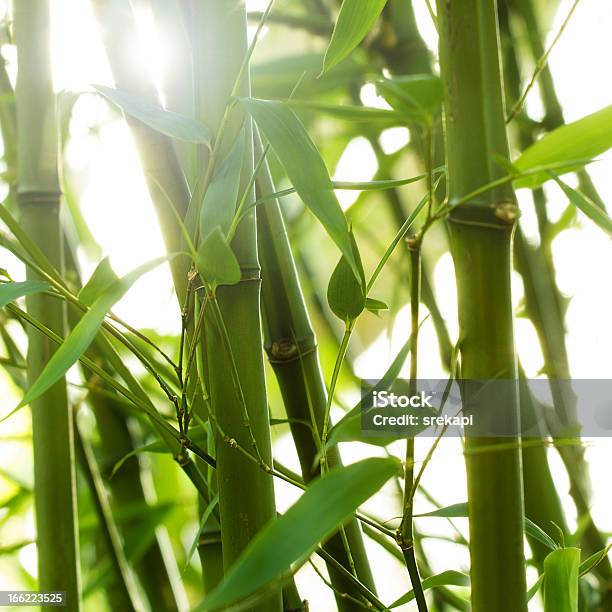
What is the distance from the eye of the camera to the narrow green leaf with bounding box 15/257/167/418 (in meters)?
0.19

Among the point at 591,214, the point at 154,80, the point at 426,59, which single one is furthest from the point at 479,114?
the point at 426,59

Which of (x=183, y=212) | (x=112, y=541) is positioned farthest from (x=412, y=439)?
(x=112, y=541)

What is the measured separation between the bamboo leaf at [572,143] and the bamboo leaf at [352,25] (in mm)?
59

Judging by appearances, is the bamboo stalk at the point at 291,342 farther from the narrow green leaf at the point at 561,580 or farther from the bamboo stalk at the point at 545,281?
the bamboo stalk at the point at 545,281

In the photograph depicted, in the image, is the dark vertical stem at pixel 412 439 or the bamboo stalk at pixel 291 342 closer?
the dark vertical stem at pixel 412 439

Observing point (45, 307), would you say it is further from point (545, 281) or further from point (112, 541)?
point (545, 281)

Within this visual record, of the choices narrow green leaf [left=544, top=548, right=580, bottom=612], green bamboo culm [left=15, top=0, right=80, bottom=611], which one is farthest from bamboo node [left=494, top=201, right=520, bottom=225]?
green bamboo culm [left=15, top=0, right=80, bottom=611]

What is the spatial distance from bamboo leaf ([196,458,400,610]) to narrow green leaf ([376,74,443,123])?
8cm

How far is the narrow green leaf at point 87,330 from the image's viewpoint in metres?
0.19

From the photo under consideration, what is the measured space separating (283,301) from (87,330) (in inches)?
4.7

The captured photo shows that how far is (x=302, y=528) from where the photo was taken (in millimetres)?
156

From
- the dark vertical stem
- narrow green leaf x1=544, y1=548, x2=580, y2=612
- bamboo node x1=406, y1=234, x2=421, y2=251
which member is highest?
bamboo node x1=406, y1=234, x2=421, y2=251

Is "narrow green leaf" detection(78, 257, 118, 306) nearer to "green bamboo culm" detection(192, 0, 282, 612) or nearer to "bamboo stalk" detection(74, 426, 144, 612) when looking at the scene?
"green bamboo culm" detection(192, 0, 282, 612)

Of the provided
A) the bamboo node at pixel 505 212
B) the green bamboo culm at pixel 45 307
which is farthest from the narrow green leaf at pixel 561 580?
the green bamboo culm at pixel 45 307
